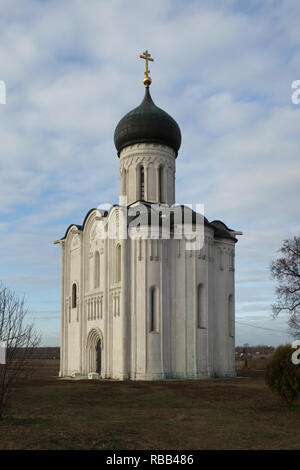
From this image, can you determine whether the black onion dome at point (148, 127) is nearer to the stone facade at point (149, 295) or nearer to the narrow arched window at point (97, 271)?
the stone facade at point (149, 295)

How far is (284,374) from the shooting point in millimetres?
11398

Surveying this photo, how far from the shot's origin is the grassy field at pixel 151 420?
7.80m

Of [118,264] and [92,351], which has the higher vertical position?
[118,264]

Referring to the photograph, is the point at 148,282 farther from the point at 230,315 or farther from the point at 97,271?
the point at 230,315

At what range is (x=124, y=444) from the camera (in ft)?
25.0

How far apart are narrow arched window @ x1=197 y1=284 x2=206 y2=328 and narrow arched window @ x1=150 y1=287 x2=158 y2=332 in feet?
7.31

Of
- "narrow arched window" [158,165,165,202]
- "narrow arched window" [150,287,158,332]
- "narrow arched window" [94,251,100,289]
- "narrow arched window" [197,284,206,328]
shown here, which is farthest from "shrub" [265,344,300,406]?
"narrow arched window" [158,165,165,202]

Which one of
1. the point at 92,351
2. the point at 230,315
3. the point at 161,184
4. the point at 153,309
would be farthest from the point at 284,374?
the point at 161,184

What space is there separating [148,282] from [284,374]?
11.1m

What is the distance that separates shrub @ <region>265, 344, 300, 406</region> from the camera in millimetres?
11297

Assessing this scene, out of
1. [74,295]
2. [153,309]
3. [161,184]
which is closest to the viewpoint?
[153,309]

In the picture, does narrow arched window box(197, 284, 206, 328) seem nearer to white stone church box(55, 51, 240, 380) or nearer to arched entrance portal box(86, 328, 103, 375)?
white stone church box(55, 51, 240, 380)
